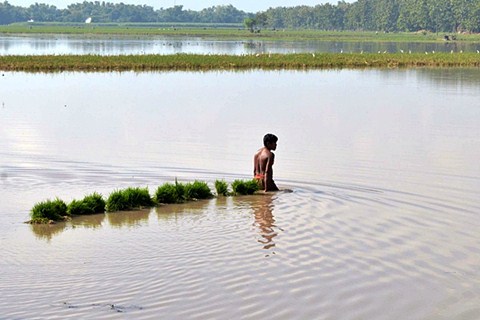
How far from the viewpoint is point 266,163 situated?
12898mm

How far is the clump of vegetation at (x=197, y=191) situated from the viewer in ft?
41.3

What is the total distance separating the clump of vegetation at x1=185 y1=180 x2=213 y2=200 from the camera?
1260cm

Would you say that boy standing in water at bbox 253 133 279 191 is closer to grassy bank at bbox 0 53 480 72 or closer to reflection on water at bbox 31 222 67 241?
reflection on water at bbox 31 222 67 241

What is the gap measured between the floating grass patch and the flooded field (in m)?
0.21

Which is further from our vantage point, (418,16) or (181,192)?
(418,16)

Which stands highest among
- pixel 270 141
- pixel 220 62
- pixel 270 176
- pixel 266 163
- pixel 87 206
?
pixel 220 62

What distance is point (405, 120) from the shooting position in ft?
75.4

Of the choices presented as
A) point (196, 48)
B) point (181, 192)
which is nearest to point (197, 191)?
point (181, 192)

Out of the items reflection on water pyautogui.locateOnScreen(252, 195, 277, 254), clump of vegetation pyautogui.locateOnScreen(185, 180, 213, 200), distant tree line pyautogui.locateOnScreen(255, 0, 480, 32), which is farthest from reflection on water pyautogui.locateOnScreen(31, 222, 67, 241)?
distant tree line pyautogui.locateOnScreen(255, 0, 480, 32)

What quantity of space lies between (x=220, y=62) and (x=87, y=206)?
121 ft

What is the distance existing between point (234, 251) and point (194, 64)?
37.8 m

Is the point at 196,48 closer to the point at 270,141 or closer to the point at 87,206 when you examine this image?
the point at 270,141

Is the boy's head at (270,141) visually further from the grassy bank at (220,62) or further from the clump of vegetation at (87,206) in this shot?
the grassy bank at (220,62)

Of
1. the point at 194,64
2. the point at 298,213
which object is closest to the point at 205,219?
the point at 298,213
